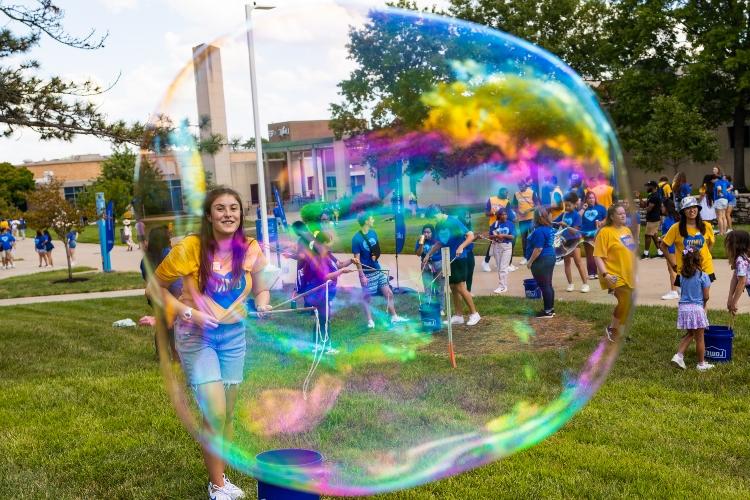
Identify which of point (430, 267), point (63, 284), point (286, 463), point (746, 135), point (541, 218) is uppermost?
point (746, 135)

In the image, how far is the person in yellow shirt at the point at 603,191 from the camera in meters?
4.22

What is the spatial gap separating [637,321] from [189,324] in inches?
276

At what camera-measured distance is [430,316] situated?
16.8 ft

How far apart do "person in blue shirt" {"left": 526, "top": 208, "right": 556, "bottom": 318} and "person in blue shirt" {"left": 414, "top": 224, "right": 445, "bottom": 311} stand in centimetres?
73

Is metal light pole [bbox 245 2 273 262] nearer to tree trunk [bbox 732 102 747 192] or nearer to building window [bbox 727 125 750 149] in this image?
tree trunk [bbox 732 102 747 192]

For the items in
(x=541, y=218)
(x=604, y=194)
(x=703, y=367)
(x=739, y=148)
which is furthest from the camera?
(x=739, y=148)

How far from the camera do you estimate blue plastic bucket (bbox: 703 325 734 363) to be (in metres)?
7.57

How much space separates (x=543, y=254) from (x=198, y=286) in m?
3.62

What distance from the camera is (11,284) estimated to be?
2105 cm

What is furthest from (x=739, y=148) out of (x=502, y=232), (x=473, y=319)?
(x=502, y=232)

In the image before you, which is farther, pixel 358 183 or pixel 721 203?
pixel 721 203

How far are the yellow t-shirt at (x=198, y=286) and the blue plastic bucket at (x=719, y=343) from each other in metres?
5.42

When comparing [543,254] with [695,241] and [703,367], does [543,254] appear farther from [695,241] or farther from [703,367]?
→ [703,367]

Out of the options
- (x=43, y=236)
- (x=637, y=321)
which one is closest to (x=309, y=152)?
(x=637, y=321)
